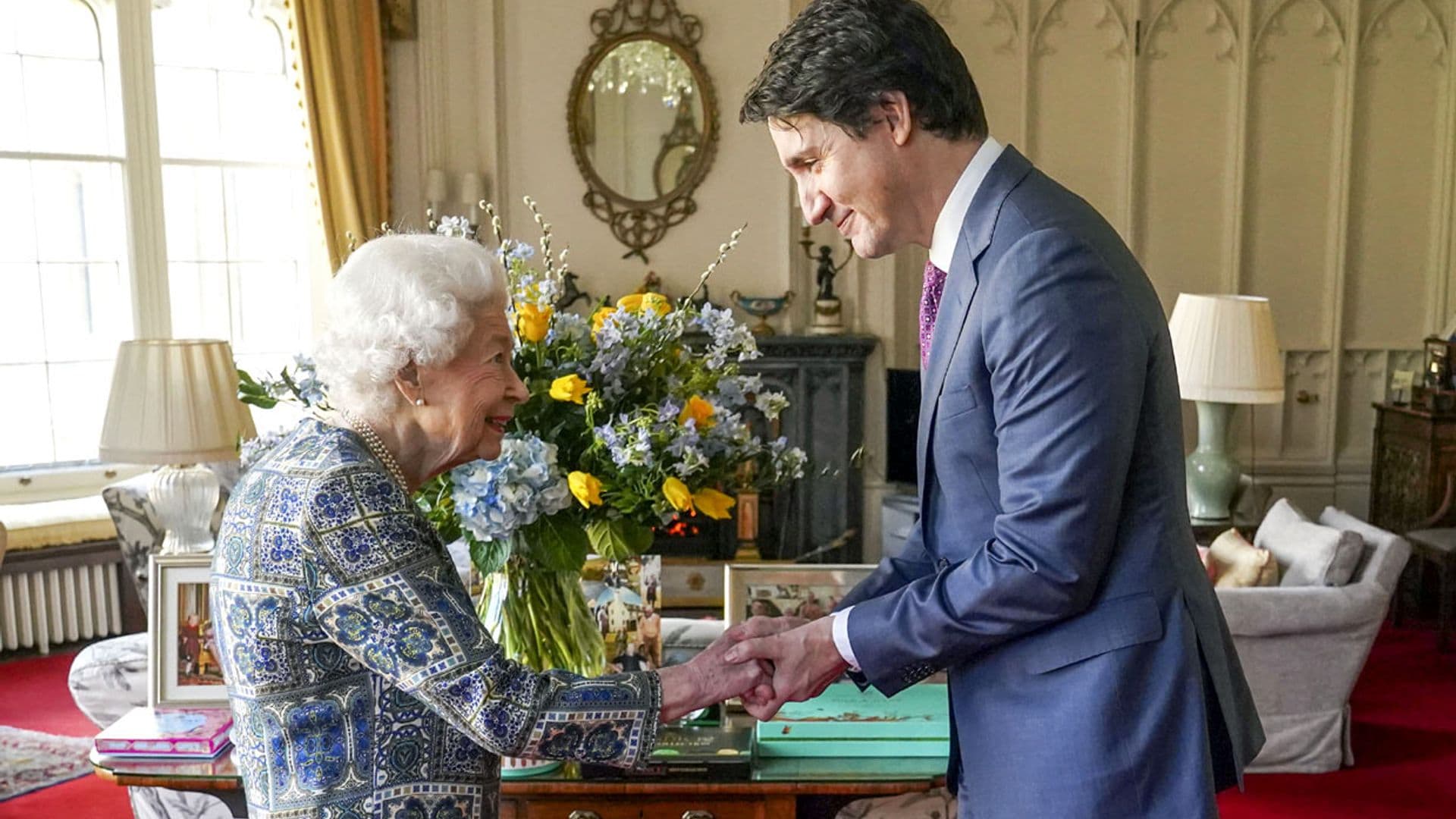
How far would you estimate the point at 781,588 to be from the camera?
7.45 ft

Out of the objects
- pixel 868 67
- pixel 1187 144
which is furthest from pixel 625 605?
pixel 1187 144

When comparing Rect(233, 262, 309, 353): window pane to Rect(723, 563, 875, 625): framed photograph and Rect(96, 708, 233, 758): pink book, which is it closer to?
Rect(96, 708, 233, 758): pink book

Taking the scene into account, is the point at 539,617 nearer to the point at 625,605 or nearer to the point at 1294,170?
the point at 625,605

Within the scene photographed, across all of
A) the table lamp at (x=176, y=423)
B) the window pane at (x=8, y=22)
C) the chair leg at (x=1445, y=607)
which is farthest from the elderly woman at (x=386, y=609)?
the window pane at (x=8, y=22)

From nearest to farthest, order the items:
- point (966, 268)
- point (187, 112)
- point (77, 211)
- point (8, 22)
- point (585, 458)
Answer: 1. point (966, 268)
2. point (585, 458)
3. point (8, 22)
4. point (77, 211)
5. point (187, 112)

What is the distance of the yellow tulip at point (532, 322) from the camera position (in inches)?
75.7

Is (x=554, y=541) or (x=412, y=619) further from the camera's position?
(x=554, y=541)

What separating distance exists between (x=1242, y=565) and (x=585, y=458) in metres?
2.84

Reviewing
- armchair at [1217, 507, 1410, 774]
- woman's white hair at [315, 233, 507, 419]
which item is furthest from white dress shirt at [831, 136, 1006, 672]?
armchair at [1217, 507, 1410, 774]

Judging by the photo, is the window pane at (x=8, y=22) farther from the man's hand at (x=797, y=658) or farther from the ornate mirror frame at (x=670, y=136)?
the man's hand at (x=797, y=658)

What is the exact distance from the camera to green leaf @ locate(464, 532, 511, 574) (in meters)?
1.96

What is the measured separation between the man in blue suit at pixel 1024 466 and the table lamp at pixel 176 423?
9.06ft

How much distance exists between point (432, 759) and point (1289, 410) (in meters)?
6.45

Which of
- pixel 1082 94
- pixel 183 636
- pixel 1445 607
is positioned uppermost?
pixel 1082 94
